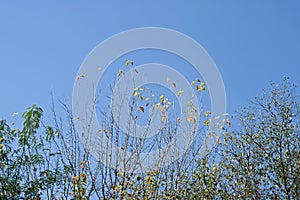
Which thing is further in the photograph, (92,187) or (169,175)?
(169,175)

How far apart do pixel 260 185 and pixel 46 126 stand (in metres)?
3.28

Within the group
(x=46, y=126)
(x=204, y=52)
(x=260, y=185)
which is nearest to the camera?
(x=46, y=126)

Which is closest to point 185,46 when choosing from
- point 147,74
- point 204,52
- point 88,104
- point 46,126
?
point 204,52

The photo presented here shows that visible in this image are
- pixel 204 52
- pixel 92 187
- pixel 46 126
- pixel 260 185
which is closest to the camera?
pixel 92 187

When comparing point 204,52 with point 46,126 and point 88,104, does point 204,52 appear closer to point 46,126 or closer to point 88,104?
point 88,104

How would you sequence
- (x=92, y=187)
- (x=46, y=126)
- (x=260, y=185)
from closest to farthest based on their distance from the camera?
(x=92, y=187), (x=46, y=126), (x=260, y=185)

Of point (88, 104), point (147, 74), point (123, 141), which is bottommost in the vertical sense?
point (123, 141)

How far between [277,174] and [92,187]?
9.82ft

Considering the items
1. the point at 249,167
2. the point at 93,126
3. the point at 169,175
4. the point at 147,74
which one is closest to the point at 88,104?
the point at 93,126

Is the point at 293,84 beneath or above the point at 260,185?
above

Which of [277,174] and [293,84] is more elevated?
[293,84]

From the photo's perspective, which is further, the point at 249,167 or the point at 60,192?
the point at 249,167

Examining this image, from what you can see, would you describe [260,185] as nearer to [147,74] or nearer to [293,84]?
[293,84]

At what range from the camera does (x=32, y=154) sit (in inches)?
238
